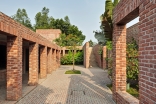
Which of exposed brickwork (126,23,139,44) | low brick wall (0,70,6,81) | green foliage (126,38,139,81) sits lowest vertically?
low brick wall (0,70,6,81)

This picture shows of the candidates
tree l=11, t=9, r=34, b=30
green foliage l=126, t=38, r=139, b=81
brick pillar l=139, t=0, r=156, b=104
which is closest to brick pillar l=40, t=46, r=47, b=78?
green foliage l=126, t=38, r=139, b=81

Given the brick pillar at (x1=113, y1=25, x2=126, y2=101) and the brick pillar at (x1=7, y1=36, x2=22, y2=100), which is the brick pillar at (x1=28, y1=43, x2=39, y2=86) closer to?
the brick pillar at (x1=7, y1=36, x2=22, y2=100)

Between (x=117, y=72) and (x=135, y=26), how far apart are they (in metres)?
5.11

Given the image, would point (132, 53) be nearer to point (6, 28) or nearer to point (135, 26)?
point (135, 26)

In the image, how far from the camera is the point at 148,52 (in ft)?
9.68

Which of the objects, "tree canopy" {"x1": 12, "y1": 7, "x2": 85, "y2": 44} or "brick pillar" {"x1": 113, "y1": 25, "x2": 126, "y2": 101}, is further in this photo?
"tree canopy" {"x1": 12, "y1": 7, "x2": 85, "y2": 44}

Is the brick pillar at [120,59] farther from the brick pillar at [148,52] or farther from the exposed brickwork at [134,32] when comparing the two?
the exposed brickwork at [134,32]

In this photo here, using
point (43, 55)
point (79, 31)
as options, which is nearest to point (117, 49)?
point (43, 55)

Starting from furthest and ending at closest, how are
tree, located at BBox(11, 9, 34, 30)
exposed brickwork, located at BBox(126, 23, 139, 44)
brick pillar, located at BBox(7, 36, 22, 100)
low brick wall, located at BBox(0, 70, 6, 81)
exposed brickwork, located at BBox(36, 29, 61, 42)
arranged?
tree, located at BBox(11, 9, 34, 30) < exposed brickwork, located at BBox(36, 29, 61, 42) < low brick wall, located at BBox(0, 70, 6, 81) < exposed brickwork, located at BBox(126, 23, 139, 44) < brick pillar, located at BBox(7, 36, 22, 100)

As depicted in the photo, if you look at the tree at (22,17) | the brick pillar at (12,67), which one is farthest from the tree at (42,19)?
the brick pillar at (12,67)

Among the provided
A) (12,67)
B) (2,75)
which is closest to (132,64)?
(12,67)

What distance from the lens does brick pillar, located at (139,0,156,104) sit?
9.04 ft

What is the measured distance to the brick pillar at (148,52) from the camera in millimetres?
2755

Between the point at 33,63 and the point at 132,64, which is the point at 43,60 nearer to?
the point at 33,63
